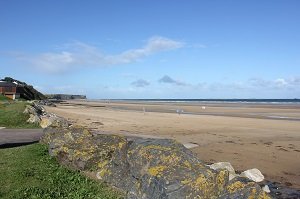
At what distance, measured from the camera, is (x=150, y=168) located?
803 cm

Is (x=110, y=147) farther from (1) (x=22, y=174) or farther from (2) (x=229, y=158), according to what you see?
(2) (x=229, y=158)

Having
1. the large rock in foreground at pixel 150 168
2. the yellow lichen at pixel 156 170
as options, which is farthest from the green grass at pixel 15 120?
the yellow lichen at pixel 156 170

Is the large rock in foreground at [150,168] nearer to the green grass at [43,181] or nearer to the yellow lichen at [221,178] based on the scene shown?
the yellow lichen at [221,178]

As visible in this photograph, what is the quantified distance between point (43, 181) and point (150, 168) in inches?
141

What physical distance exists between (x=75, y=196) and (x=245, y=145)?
13864 mm

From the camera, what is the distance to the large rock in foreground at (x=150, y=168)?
24.0 ft

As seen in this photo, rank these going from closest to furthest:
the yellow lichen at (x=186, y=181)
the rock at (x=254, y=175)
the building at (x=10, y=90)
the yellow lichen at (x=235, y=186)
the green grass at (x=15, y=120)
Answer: the yellow lichen at (x=186, y=181) < the yellow lichen at (x=235, y=186) < the rock at (x=254, y=175) < the green grass at (x=15, y=120) < the building at (x=10, y=90)

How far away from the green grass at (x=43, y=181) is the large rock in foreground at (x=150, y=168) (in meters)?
0.46

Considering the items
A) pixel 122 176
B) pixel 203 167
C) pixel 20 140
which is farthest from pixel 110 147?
pixel 20 140

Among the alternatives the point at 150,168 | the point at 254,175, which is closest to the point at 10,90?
the point at 254,175

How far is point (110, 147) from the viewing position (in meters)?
11.4

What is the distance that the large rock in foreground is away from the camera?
7.31 metres

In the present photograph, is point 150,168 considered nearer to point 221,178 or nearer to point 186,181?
point 186,181

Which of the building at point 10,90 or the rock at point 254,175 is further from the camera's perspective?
the building at point 10,90
